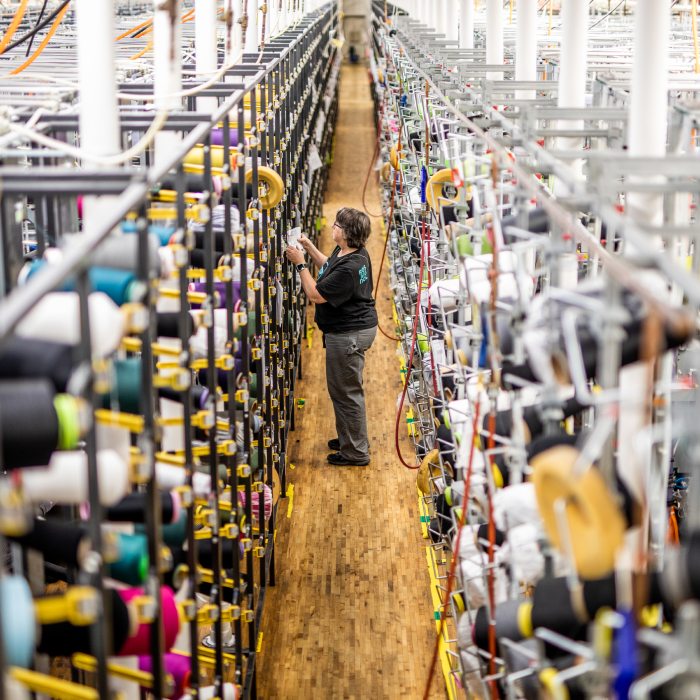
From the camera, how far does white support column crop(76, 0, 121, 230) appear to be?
10.4 feet

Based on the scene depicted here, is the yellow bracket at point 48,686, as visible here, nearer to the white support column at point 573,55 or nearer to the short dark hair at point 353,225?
the white support column at point 573,55

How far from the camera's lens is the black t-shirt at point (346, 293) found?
7352 millimetres

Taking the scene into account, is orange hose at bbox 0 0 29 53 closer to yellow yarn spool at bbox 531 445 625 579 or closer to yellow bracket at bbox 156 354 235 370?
yellow bracket at bbox 156 354 235 370

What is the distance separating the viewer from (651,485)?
307 cm

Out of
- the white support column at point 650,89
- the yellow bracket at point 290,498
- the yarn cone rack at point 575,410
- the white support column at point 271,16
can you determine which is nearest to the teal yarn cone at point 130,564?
the yarn cone rack at point 575,410

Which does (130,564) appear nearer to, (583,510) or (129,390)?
(129,390)

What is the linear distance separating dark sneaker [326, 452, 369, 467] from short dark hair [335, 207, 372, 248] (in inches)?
62.7

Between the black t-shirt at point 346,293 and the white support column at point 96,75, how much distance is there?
418 cm

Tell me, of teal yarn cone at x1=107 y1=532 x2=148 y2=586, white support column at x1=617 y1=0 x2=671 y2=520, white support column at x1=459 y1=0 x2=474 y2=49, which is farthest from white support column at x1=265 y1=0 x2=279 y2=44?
teal yarn cone at x1=107 y1=532 x2=148 y2=586

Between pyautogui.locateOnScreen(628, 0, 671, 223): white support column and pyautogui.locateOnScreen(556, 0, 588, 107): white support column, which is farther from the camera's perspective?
pyautogui.locateOnScreen(556, 0, 588, 107): white support column

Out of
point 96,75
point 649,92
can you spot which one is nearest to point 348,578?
point 649,92

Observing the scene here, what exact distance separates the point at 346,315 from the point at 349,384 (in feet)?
1.67

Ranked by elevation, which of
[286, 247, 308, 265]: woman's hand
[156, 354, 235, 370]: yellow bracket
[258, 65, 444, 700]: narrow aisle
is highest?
[156, 354, 235, 370]: yellow bracket

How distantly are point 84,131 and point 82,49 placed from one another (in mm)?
235
